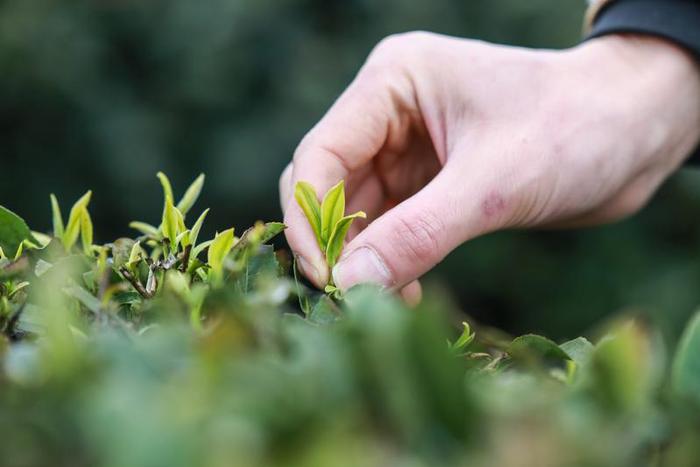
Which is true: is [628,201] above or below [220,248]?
below

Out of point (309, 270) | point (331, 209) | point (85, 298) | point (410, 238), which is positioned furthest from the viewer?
point (410, 238)

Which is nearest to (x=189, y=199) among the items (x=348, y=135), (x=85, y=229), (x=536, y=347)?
(x=85, y=229)

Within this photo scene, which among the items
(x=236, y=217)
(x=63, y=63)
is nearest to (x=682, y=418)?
(x=236, y=217)

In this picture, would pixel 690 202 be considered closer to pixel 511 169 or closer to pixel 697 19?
pixel 697 19

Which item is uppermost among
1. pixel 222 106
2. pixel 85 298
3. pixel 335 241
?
pixel 85 298

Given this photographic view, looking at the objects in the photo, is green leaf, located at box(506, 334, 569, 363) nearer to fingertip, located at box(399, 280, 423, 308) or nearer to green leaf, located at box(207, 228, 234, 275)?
green leaf, located at box(207, 228, 234, 275)

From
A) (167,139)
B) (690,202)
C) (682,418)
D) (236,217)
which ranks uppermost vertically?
Result: (682,418)

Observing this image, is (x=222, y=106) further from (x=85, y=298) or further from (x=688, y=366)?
(x=688, y=366)

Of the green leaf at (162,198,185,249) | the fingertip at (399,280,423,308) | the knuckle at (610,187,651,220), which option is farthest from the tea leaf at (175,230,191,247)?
the knuckle at (610,187,651,220)
